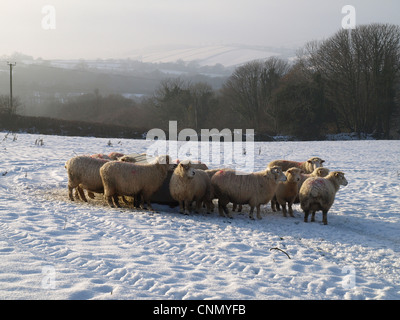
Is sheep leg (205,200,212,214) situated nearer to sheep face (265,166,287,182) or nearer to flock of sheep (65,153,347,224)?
flock of sheep (65,153,347,224)

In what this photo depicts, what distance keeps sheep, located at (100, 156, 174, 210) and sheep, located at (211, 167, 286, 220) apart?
5.75ft

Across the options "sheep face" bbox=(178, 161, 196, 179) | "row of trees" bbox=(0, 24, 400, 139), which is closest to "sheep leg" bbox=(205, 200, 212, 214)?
"sheep face" bbox=(178, 161, 196, 179)

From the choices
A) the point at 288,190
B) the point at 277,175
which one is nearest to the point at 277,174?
the point at 277,175

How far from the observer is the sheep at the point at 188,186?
420 inches

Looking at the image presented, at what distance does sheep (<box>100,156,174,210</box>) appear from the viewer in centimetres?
1091

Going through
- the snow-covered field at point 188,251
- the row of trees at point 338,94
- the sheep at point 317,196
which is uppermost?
the row of trees at point 338,94

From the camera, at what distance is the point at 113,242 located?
7.64m

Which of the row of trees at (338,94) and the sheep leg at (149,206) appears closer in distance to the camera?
the sheep leg at (149,206)

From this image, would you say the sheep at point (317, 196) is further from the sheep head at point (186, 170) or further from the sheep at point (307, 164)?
the sheep head at point (186, 170)

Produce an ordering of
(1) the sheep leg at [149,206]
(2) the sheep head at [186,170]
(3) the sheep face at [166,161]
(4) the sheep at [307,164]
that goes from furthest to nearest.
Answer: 1. (4) the sheep at [307,164]
2. (3) the sheep face at [166,161]
3. (1) the sheep leg at [149,206]
4. (2) the sheep head at [186,170]

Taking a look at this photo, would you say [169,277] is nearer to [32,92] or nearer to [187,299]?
[187,299]

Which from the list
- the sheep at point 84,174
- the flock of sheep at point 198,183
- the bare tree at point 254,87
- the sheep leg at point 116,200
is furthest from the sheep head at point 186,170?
the bare tree at point 254,87
